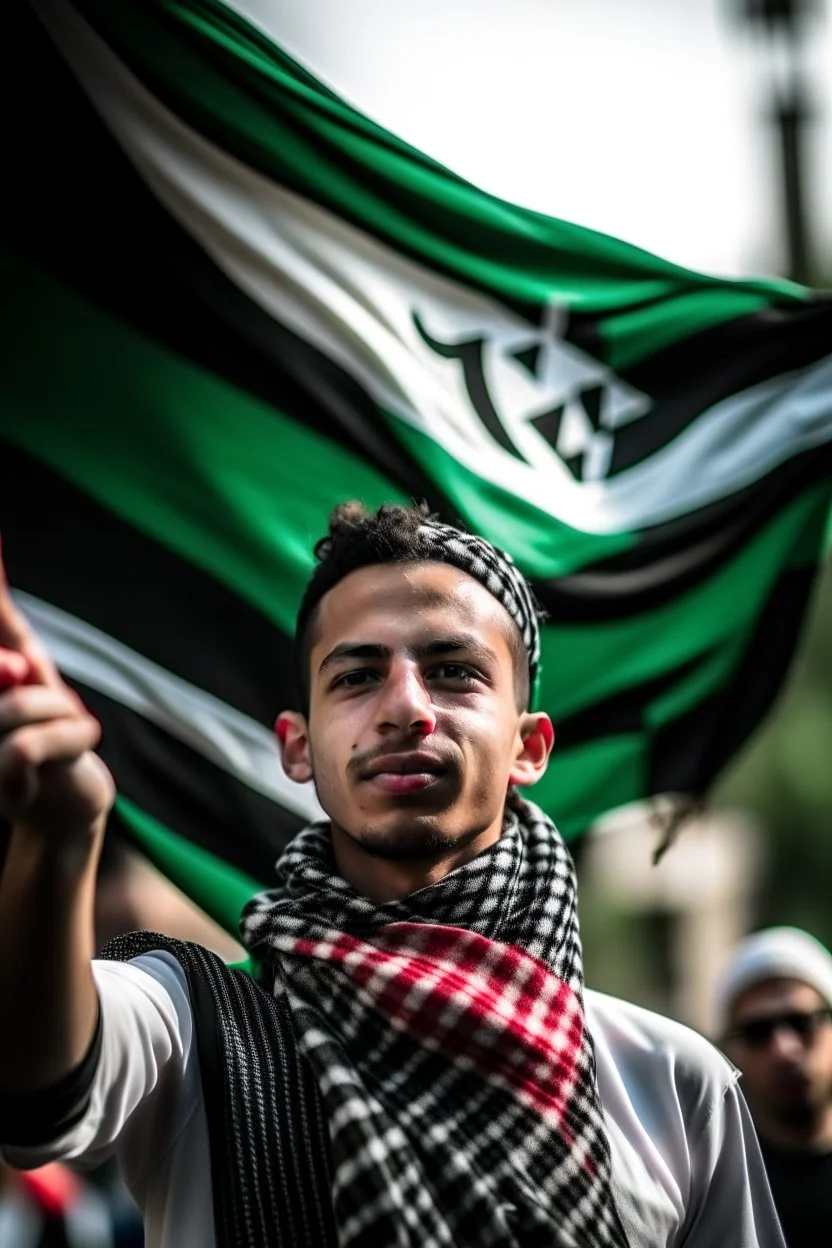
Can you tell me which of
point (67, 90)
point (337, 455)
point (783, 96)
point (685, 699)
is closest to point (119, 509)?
point (337, 455)

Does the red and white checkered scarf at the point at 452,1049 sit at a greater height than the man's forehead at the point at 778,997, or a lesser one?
lesser

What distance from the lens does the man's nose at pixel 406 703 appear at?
2242 millimetres

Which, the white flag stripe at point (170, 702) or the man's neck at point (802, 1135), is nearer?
the white flag stripe at point (170, 702)

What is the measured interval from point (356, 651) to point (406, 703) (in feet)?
0.54

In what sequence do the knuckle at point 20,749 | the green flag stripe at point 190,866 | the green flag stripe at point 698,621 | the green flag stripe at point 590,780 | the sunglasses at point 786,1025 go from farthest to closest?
the sunglasses at point 786,1025, the green flag stripe at point 698,621, the green flag stripe at point 590,780, the green flag stripe at point 190,866, the knuckle at point 20,749

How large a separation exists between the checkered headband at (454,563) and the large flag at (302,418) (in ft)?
2.01

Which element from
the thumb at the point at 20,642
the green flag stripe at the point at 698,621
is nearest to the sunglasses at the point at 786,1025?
the green flag stripe at the point at 698,621

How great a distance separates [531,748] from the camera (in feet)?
8.48

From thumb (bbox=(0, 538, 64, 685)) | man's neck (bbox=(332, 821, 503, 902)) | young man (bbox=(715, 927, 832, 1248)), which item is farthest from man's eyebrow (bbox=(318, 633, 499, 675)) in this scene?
young man (bbox=(715, 927, 832, 1248))

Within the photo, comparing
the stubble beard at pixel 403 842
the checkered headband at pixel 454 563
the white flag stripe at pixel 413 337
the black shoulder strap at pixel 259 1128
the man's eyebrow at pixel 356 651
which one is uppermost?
Answer: the white flag stripe at pixel 413 337

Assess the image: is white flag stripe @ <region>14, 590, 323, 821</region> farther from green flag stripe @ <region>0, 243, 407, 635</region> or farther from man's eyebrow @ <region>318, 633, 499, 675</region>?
man's eyebrow @ <region>318, 633, 499, 675</region>

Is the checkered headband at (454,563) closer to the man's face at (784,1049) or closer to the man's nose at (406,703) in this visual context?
the man's nose at (406,703)

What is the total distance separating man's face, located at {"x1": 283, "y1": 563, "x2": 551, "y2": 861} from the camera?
2236 mm

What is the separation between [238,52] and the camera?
3.11 meters
